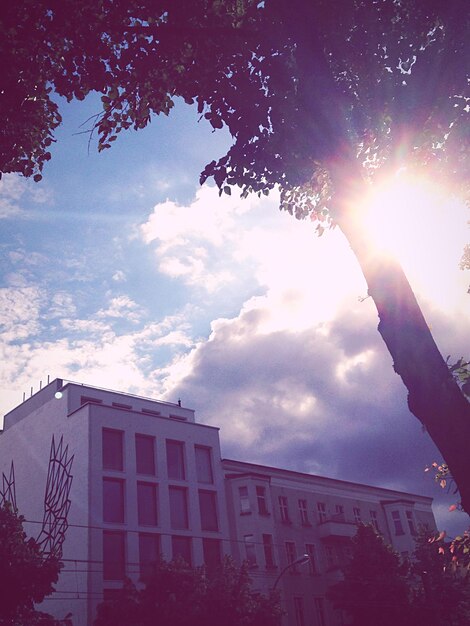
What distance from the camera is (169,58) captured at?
1009 centimetres

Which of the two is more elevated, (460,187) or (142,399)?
(142,399)

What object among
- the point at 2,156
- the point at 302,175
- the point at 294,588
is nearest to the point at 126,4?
the point at 2,156

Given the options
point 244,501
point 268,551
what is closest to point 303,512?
point 268,551

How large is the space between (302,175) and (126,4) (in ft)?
14.5

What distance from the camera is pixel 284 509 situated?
49.3 metres

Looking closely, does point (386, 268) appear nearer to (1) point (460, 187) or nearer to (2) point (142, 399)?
(1) point (460, 187)

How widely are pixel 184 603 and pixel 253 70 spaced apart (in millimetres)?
26689

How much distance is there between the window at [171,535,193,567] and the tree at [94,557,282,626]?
30.9 feet

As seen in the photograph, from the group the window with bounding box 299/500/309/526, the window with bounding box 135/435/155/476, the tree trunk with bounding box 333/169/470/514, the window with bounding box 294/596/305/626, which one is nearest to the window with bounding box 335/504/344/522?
the window with bounding box 299/500/309/526

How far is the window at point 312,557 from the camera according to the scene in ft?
159

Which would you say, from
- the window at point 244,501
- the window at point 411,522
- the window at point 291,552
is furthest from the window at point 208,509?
the window at point 411,522

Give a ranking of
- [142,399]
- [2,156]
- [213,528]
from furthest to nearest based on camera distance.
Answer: [142,399] → [213,528] → [2,156]

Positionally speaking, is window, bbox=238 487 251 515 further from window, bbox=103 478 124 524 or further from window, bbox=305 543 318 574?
window, bbox=103 478 124 524

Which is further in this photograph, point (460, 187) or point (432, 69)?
point (460, 187)
